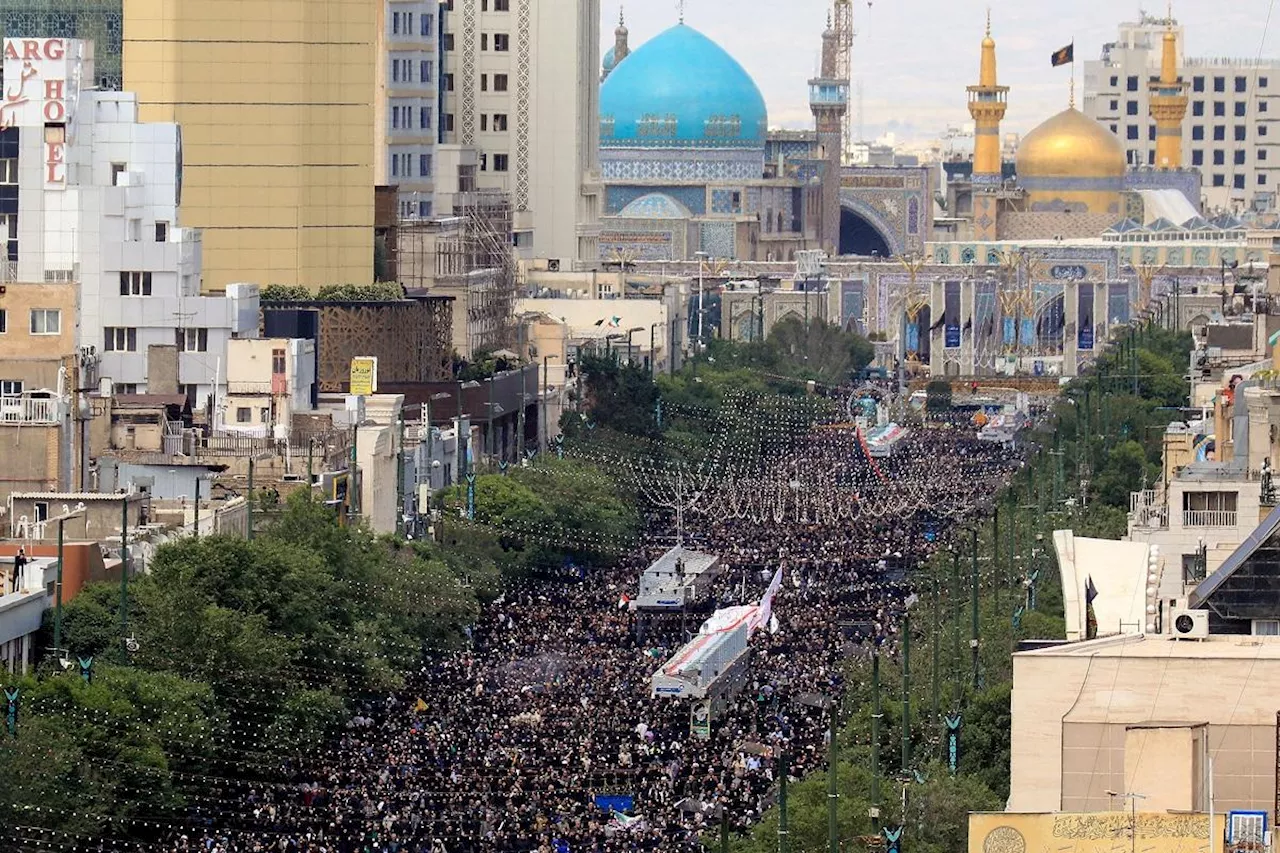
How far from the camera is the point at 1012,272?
6398 inches

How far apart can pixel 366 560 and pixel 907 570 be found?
737 inches

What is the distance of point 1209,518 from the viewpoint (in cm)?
5225

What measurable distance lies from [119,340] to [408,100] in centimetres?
4055

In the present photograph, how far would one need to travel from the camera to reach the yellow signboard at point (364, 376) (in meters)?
87.5

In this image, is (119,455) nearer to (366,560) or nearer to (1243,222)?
(366,560)

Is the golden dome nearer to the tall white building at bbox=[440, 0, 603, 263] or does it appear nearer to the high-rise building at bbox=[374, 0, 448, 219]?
the tall white building at bbox=[440, 0, 603, 263]

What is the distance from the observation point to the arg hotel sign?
77.9 metres

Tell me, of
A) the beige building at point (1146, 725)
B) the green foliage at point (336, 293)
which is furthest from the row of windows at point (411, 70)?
the beige building at point (1146, 725)

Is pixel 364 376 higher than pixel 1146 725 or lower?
higher

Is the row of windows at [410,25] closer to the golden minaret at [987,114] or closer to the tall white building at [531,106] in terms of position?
the tall white building at [531,106]

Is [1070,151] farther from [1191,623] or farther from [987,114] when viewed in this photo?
[1191,623]

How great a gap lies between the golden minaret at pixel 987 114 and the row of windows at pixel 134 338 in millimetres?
103142

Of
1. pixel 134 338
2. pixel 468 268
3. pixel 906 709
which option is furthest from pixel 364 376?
pixel 906 709

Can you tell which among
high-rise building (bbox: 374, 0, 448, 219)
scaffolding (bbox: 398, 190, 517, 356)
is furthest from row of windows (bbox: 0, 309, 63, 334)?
high-rise building (bbox: 374, 0, 448, 219)
